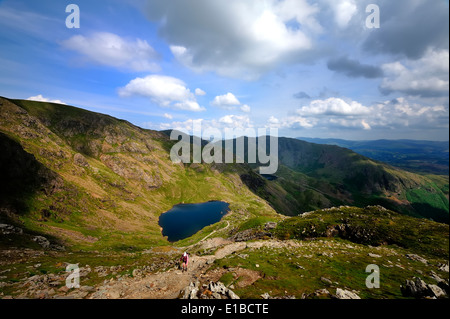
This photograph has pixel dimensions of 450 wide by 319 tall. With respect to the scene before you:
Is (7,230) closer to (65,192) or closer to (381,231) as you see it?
(65,192)

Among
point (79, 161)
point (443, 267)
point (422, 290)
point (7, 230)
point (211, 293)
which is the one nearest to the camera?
point (211, 293)

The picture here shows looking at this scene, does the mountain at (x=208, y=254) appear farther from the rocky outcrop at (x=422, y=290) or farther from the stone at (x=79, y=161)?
the stone at (x=79, y=161)

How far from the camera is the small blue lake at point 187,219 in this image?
13262cm

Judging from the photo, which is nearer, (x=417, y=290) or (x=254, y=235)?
(x=417, y=290)

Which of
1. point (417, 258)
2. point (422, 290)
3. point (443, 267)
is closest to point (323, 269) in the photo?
point (422, 290)

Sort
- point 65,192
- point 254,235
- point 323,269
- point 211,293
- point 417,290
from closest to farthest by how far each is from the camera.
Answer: point 211,293 < point 417,290 < point 323,269 < point 254,235 < point 65,192

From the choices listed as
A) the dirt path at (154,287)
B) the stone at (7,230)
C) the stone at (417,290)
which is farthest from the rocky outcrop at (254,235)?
the stone at (7,230)

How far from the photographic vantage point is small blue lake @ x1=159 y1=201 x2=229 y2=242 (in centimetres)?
13262

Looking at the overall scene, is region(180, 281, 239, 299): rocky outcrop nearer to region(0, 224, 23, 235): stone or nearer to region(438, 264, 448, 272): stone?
region(438, 264, 448, 272): stone

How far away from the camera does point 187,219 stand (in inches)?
6393

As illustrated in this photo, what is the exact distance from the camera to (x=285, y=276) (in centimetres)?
2522
